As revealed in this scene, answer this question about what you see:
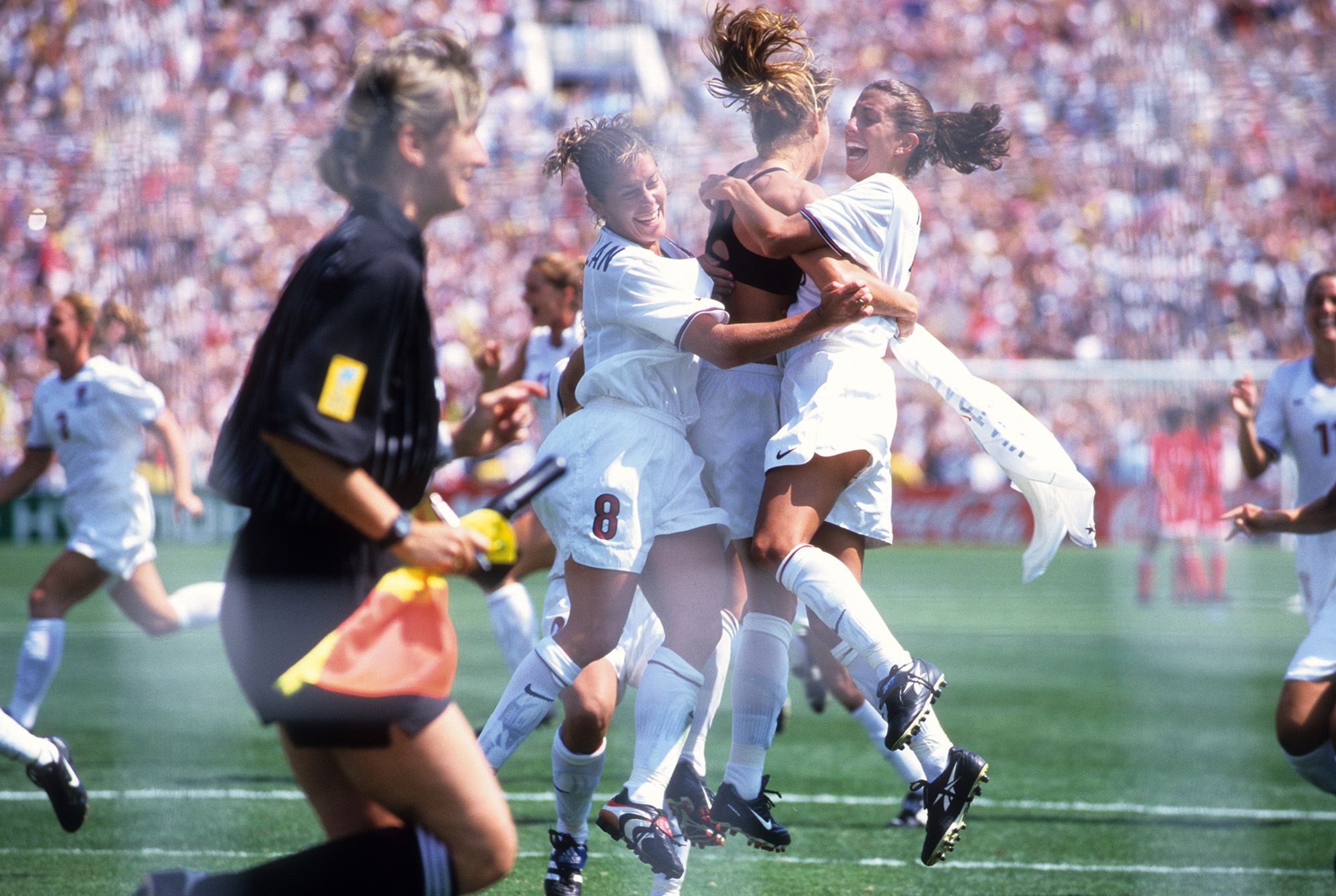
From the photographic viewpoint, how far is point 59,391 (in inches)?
299

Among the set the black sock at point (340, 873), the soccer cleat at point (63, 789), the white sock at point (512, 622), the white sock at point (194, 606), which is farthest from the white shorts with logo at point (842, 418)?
the white sock at point (194, 606)

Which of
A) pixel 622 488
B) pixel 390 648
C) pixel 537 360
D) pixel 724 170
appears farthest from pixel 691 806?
pixel 724 170

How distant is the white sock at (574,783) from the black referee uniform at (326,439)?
1.57 m

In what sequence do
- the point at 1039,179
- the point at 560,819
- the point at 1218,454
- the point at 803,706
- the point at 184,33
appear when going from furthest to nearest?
1. the point at 1039,179
2. the point at 1218,454
3. the point at 184,33
4. the point at 803,706
5. the point at 560,819

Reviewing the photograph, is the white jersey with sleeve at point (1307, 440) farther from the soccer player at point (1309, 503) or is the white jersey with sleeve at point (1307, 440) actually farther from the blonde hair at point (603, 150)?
the blonde hair at point (603, 150)

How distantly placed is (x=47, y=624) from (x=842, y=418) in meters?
4.74

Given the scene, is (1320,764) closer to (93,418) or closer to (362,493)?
(362,493)

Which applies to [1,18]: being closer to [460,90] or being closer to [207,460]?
[207,460]

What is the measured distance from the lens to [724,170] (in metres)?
13.9

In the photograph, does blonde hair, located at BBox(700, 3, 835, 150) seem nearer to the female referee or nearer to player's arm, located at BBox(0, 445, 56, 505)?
the female referee

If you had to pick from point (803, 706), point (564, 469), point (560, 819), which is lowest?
point (803, 706)

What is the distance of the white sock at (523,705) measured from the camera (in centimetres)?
426

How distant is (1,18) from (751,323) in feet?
47.4

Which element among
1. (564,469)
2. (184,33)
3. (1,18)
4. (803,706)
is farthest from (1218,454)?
(564,469)
